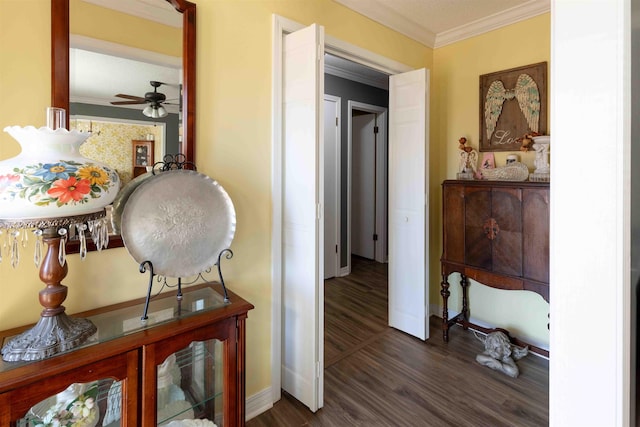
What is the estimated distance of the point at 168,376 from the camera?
123 centimetres

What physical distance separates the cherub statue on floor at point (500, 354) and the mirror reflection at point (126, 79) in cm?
236

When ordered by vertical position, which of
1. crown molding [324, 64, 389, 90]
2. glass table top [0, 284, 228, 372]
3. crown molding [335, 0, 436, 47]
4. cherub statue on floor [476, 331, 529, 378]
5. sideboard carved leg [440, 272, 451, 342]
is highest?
crown molding [324, 64, 389, 90]

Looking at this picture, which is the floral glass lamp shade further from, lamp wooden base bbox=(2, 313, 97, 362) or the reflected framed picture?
the reflected framed picture

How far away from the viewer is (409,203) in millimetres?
2682

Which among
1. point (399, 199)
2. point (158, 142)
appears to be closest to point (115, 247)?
point (158, 142)

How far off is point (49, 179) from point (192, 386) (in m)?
0.91

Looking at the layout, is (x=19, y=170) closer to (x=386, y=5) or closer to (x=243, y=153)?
(x=243, y=153)

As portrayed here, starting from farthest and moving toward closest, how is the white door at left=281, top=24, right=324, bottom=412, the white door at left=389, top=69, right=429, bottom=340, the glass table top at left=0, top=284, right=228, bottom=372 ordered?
the white door at left=389, top=69, right=429, bottom=340, the white door at left=281, top=24, right=324, bottom=412, the glass table top at left=0, top=284, right=228, bottom=372

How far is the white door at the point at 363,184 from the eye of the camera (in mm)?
4820

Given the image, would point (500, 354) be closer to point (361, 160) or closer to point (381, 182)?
point (381, 182)

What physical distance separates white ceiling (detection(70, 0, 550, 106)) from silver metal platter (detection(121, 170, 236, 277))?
1.39ft

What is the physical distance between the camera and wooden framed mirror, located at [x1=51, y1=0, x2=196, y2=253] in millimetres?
1179

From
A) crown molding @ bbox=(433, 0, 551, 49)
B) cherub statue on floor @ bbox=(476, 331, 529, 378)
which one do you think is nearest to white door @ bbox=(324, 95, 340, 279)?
crown molding @ bbox=(433, 0, 551, 49)

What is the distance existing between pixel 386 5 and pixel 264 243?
1891mm
